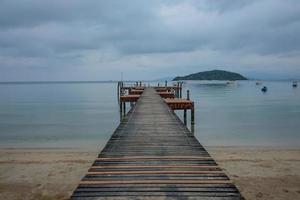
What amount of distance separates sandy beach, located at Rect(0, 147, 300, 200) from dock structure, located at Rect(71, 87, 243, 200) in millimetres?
3170

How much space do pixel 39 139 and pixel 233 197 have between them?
2090 centimetres

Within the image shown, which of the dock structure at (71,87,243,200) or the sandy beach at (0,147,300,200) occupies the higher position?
the dock structure at (71,87,243,200)

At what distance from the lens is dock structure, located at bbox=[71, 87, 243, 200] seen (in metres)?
4.56

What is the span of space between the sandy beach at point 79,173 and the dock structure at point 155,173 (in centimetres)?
317

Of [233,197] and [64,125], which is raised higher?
[233,197]

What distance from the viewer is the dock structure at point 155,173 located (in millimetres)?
4562

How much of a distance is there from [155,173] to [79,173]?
24.0ft

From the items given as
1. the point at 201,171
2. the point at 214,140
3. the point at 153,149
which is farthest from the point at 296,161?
the point at 201,171

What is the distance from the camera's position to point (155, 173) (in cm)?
549

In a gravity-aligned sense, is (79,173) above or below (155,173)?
below

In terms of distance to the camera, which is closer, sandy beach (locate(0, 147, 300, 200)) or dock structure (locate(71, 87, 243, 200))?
dock structure (locate(71, 87, 243, 200))

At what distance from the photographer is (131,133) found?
9.66 m

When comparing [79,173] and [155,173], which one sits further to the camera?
[79,173]

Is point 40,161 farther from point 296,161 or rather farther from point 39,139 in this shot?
point 296,161
